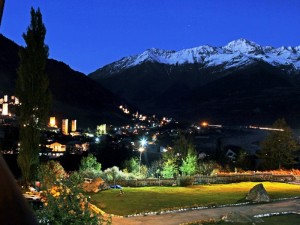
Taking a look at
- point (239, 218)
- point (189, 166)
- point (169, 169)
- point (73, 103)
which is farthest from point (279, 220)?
point (73, 103)

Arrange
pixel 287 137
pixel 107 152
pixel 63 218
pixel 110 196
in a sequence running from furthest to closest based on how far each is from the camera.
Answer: pixel 107 152 < pixel 287 137 < pixel 110 196 < pixel 63 218

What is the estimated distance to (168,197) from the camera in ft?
96.5

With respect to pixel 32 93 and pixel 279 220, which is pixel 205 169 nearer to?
pixel 279 220

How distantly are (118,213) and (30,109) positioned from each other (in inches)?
336

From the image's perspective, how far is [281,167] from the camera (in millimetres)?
56125

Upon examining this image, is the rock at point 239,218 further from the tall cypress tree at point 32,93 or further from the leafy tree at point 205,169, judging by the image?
the leafy tree at point 205,169

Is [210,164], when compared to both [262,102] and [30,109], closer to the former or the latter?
[30,109]

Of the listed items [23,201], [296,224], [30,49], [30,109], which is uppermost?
[30,49]

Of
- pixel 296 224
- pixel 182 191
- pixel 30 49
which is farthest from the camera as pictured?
pixel 182 191

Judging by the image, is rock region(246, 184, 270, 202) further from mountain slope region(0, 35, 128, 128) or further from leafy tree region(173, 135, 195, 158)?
mountain slope region(0, 35, 128, 128)

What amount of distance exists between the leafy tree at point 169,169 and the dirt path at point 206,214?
50.8 ft

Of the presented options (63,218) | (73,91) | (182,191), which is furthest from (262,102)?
(63,218)

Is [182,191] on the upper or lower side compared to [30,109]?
lower

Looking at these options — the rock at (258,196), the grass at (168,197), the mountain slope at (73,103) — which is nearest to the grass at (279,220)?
the grass at (168,197)
